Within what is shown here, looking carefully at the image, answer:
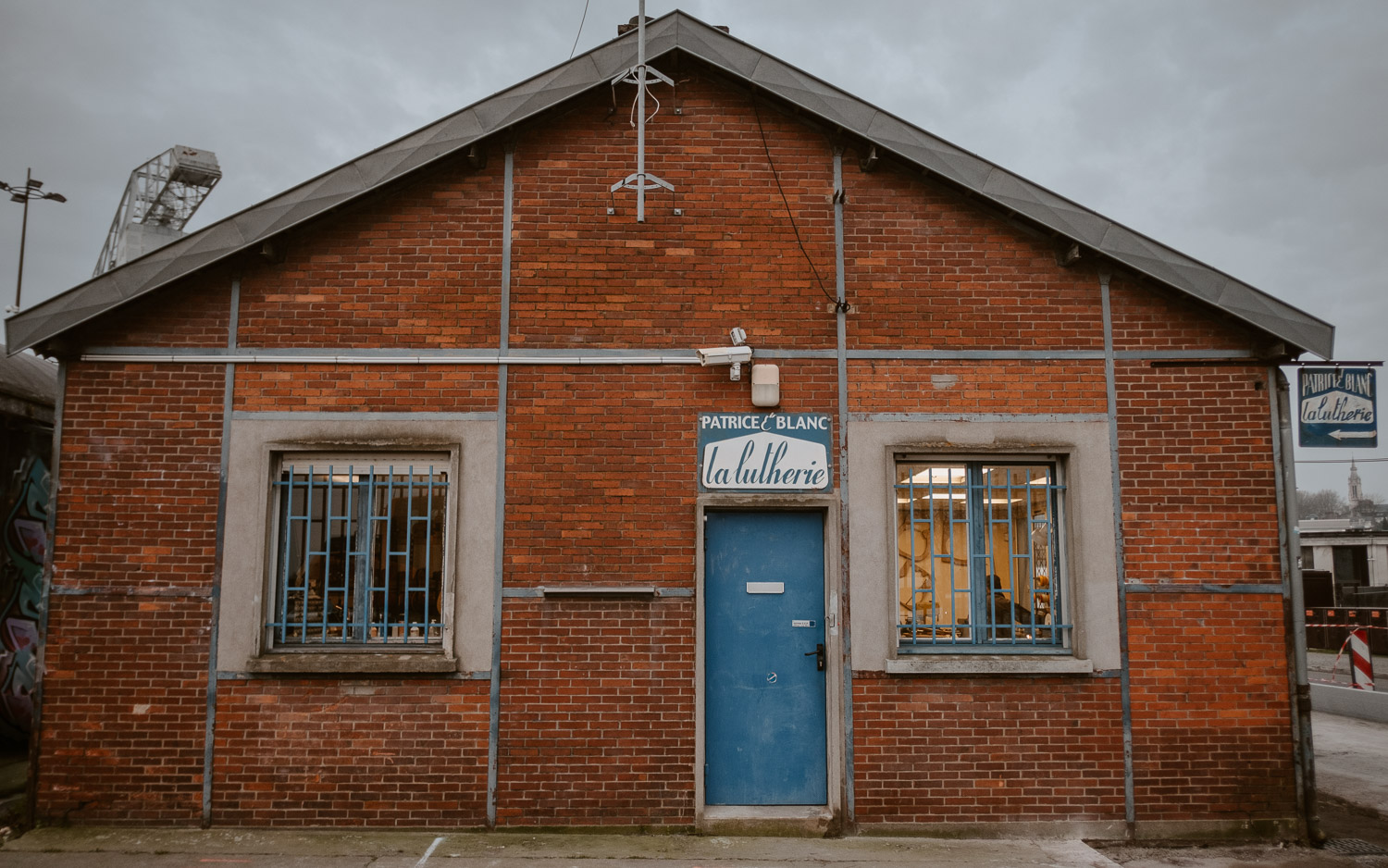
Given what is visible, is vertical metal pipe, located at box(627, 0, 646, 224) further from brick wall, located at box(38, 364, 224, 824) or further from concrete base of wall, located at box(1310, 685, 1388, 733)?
concrete base of wall, located at box(1310, 685, 1388, 733)

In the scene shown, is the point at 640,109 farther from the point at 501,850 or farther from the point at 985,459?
the point at 501,850

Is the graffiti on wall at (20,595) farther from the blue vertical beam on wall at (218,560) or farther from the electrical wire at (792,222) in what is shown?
the electrical wire at (792,222)

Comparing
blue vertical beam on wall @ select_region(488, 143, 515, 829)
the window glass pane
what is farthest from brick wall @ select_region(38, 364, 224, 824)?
the window glass pane

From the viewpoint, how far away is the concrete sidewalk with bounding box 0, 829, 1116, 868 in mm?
5543

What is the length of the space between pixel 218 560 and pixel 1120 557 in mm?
6661

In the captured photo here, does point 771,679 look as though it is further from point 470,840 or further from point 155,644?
point 155,644

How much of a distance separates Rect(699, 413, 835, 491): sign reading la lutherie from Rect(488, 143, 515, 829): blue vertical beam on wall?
148 cm

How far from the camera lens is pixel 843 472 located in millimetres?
6422

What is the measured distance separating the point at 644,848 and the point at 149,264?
547 centimetres

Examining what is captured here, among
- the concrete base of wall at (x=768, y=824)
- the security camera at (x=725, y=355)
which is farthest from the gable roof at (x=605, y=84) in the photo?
the concrete base of wall at (x=768, y=824)

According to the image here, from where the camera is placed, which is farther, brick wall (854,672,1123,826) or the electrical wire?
the electrical wire

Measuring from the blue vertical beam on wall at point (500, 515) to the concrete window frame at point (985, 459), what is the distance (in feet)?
8.53

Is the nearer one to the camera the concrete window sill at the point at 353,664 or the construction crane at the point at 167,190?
the concrete window sill at the point at 353,664

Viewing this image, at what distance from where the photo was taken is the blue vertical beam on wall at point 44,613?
19.8 ft
